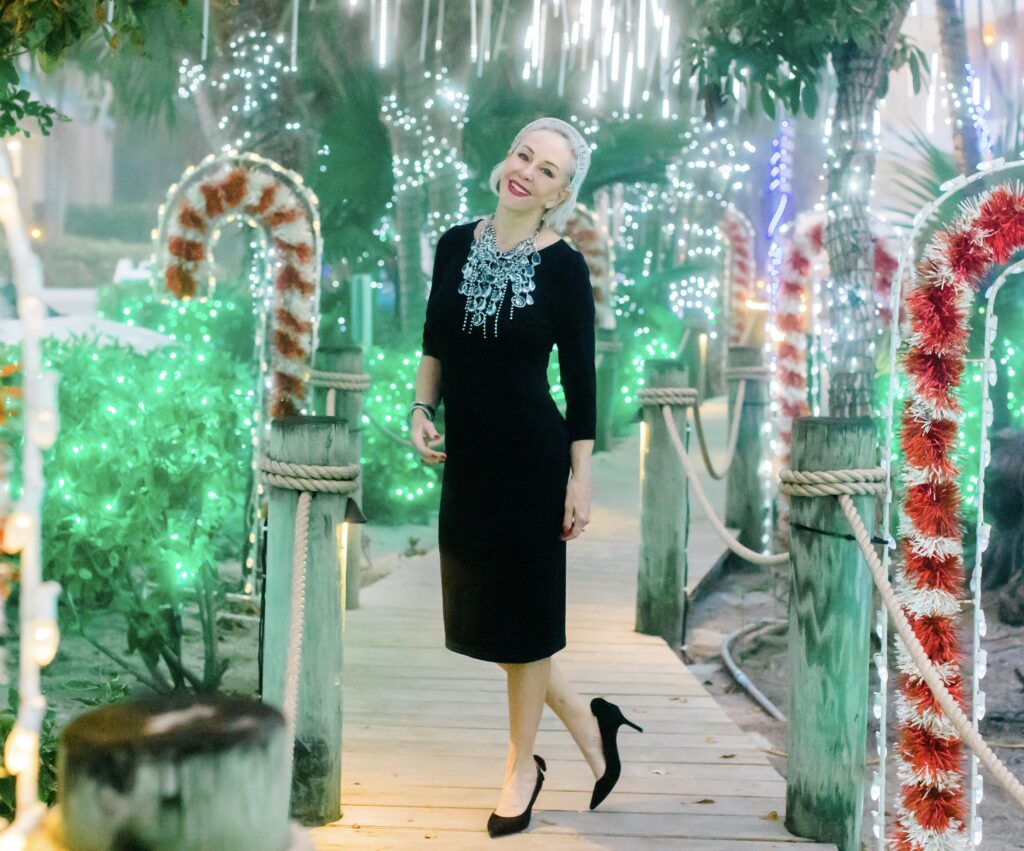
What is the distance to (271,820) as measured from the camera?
3.82 ft

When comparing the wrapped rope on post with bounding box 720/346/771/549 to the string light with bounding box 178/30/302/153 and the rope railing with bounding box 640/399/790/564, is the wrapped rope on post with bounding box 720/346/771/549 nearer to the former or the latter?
the rope railing with bounding box 640/399/790/564

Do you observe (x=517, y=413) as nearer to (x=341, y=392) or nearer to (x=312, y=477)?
(x=312, y=477)

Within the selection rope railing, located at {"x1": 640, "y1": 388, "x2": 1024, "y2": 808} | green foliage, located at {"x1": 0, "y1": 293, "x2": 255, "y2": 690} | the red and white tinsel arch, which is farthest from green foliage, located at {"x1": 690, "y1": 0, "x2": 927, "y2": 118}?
rope railing, located at {"x1": 640, "y1": 388, "x2": 1024, "y2": 808}

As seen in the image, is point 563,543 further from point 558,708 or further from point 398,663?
point 398,663

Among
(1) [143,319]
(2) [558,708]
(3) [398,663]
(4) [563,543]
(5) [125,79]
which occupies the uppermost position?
(5) [125,79]

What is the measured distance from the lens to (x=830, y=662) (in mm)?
3316

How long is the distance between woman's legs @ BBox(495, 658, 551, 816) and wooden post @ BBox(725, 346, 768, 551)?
5.36m

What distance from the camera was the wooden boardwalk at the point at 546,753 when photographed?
3455 mm

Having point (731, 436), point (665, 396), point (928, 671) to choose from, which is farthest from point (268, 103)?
point (928, 671)

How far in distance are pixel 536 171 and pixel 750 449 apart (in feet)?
18.5

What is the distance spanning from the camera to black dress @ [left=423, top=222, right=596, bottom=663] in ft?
10.5

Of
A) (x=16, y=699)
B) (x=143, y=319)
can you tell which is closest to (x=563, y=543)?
(x=16, y=699)

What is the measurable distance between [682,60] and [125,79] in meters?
9.56

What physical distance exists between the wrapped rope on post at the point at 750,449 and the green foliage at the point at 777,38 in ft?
6.09
